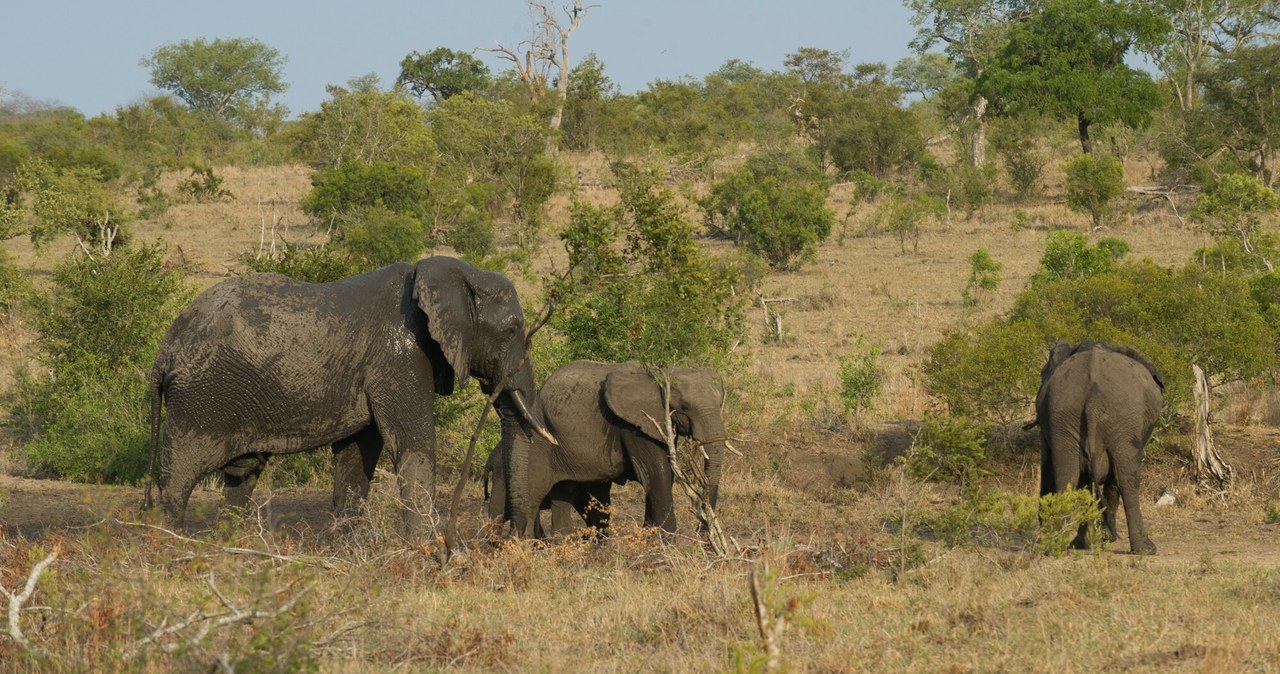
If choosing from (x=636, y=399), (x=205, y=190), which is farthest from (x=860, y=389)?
(x=205, y=190)

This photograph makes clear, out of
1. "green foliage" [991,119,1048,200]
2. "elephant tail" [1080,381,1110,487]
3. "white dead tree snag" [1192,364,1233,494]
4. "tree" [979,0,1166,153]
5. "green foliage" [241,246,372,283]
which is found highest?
"tree" [979,0,1166,153]

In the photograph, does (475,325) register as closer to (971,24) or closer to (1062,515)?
(1062,515)

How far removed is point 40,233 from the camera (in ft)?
85.7

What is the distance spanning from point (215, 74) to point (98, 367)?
66836 mm

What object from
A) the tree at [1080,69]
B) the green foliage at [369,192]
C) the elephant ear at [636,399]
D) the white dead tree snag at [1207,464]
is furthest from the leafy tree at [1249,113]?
the elephant ear at [636,399]

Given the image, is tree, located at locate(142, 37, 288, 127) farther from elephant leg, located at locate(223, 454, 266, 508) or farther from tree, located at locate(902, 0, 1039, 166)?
elephant leg, located at locate(223, 454, 266, 508)

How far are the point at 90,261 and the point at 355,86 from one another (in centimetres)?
7244

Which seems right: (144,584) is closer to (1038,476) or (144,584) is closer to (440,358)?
(440,358)

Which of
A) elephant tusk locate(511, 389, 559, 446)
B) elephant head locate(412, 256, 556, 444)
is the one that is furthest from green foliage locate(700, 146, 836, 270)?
elephant head locate(412, 256, 556, 444)

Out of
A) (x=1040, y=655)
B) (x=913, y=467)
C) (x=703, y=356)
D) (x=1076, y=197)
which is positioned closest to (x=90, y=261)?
(x=703, y=356)

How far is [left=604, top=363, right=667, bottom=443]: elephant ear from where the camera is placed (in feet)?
32.3

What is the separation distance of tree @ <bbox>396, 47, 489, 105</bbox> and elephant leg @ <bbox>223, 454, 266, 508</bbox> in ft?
183

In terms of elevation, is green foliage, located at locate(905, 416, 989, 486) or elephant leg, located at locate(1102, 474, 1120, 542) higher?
green foliage, located at locate(905, 416, 989, 486)

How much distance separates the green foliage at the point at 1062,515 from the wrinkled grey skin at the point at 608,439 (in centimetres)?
216
